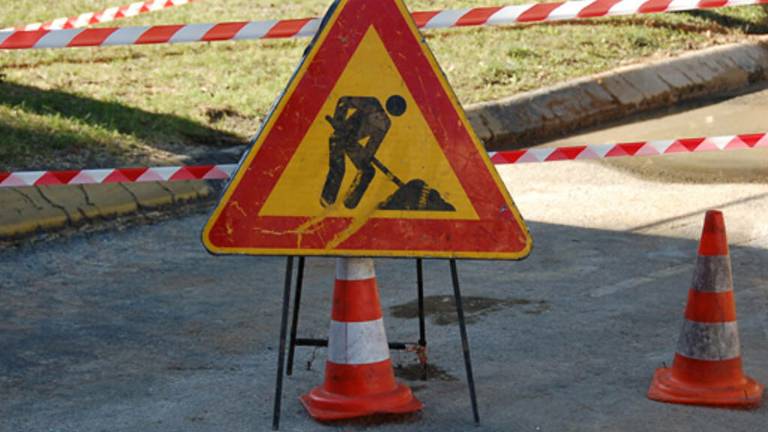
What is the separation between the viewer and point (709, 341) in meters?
5.57

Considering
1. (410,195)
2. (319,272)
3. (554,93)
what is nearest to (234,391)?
(410,195)

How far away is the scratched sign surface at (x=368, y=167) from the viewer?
514 centimetres

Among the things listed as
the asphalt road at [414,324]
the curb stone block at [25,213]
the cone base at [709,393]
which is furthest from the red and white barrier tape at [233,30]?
the cone base at [709,393]

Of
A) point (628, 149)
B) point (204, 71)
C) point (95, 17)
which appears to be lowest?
point (628, 149)

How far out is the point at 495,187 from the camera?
5156 millimetres

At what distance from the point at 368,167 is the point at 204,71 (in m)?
7.40

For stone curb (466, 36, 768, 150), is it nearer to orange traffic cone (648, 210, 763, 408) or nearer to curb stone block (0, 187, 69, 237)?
curb stone block (0, 187, 69, 237)

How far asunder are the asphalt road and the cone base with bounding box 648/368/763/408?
55 millimetres

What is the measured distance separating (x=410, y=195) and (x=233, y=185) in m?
0.59

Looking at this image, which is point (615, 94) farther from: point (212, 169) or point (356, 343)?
point (356, 343)

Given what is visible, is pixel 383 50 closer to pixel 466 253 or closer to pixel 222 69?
pixel 466 253

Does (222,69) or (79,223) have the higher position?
(222,69)

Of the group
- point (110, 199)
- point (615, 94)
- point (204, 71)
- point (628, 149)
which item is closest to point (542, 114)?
point (615, 94)

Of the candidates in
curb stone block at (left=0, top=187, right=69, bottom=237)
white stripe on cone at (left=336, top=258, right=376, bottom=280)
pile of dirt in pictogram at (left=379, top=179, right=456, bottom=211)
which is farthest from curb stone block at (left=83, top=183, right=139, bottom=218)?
pile of dirt in pictogram at (left=379, top=179, right=456, bottom=211)
